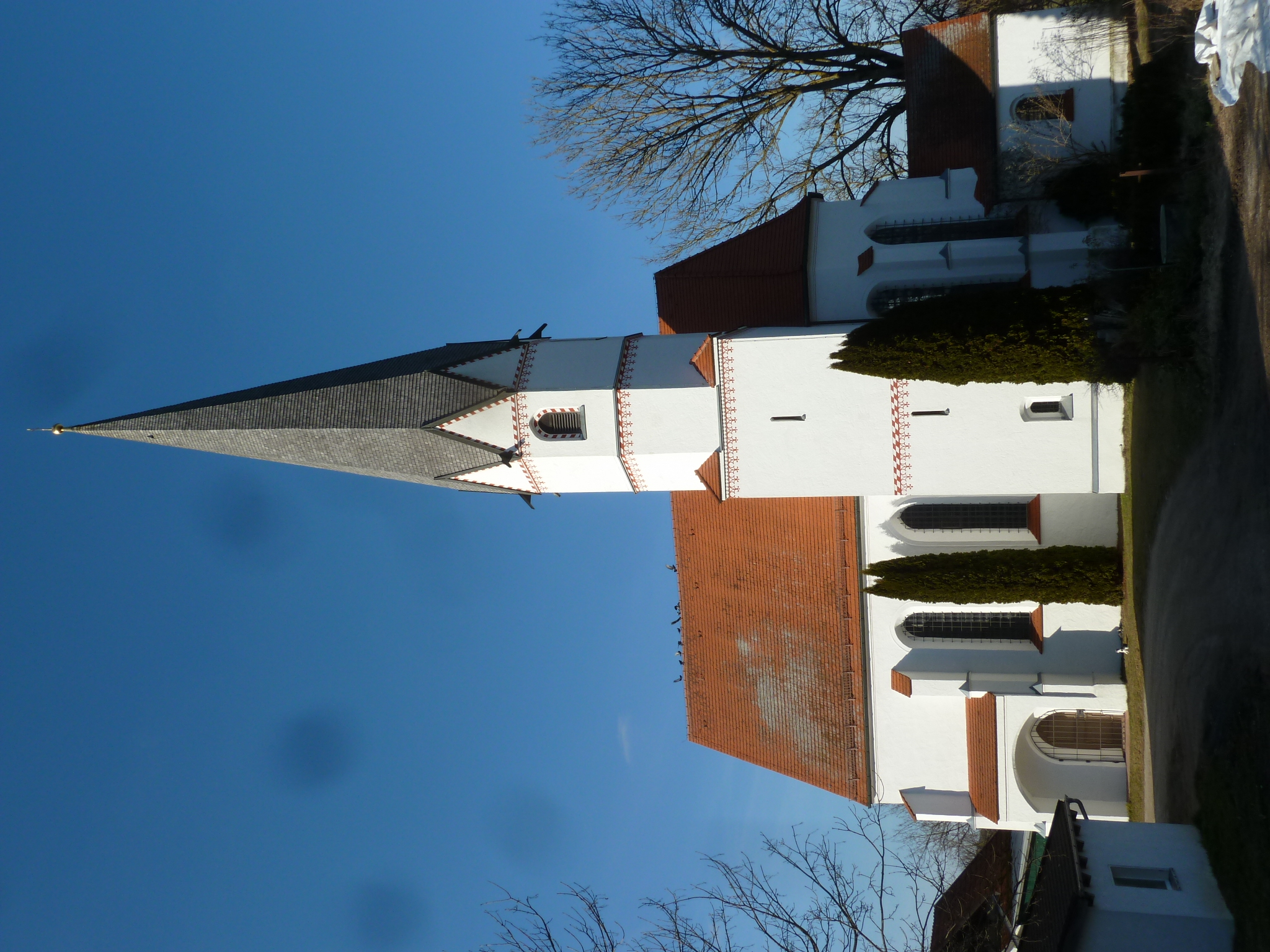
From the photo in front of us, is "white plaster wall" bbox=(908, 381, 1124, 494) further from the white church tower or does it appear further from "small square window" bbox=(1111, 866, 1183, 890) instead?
"small square window" bbox=(1111, 866, 1183, 890)

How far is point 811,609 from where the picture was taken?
22.8 meters

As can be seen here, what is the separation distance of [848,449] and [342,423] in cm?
1042

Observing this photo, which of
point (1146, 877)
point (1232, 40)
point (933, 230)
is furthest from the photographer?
point (933, 230)

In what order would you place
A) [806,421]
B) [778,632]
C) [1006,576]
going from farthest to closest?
[778,632]
[1006,576]
[806,421]

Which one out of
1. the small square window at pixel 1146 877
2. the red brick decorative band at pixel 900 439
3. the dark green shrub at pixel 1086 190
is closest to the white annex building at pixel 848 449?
the red brick decorative band at pixel 900 439

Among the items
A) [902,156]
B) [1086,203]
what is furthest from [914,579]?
[902,156]

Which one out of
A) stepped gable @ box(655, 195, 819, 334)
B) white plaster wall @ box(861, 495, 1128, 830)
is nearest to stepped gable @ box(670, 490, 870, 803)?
white plaster wall @ box(861, 495, 1128, 830)

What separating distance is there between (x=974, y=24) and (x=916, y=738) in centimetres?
1780

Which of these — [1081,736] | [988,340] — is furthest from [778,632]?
[988,340]

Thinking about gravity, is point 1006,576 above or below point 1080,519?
below

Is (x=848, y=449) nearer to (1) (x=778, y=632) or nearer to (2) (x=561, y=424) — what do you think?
(2) (x=561, y=424)

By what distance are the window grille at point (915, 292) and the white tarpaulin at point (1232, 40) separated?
21.2 feet

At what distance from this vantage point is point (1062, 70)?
828 inches

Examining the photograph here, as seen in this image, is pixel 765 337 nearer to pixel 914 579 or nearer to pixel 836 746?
pixel 914 579
